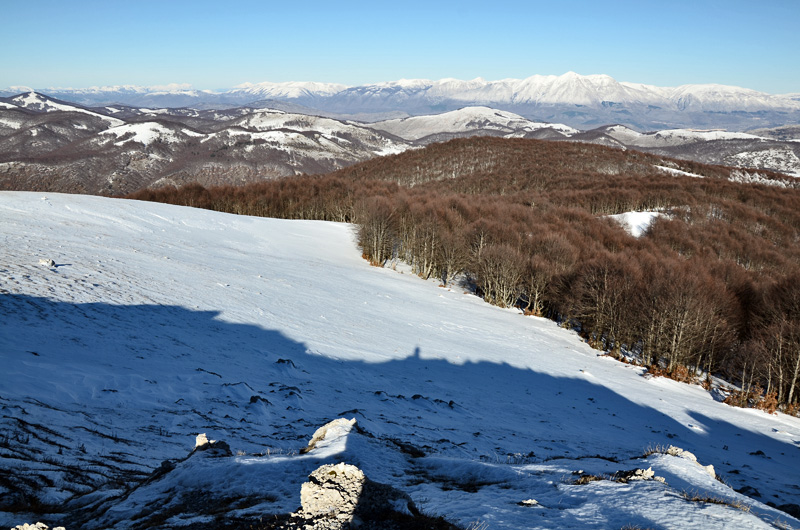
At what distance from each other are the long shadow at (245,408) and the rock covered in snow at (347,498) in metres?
1.00

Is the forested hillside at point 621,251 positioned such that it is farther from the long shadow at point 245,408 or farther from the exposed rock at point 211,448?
the exposed rock at point 211,448

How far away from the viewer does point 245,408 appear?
13.5 metres

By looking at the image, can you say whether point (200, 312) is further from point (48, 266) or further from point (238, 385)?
point (238, 385)

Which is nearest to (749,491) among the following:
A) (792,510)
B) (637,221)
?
(792,510)

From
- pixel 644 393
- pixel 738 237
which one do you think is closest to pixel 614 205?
pixel 738 237

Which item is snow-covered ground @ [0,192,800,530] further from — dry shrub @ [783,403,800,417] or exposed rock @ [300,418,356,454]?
dry shrub @ [783,403,800,417]

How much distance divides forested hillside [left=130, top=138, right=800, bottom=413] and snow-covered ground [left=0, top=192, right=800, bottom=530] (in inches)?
261

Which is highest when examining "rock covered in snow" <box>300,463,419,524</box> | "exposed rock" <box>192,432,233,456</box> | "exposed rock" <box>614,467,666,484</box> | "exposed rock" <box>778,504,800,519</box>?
"rock covered in snow" <box>300,463,419,524</box>

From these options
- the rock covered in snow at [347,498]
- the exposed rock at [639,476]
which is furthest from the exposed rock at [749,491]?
the rock covered in snow at [347,498]

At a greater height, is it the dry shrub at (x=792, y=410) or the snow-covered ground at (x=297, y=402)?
the snow-covered ground at (x=297, y=402)

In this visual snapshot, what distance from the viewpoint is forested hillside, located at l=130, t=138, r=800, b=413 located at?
125 feet

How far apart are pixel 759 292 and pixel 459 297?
32.4 metres

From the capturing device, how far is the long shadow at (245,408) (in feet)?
27.8

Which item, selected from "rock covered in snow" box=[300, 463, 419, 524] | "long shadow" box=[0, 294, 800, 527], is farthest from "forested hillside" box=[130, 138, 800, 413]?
"rock covered in snow" box=[300, 463, 419, 524]
